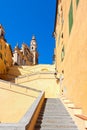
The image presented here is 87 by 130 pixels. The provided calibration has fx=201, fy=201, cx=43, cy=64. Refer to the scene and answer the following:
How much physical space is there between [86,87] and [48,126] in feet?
6.80

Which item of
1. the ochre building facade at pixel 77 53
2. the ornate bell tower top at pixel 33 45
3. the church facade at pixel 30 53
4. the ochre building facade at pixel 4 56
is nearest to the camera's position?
the ochre building facade at pixel 77 53

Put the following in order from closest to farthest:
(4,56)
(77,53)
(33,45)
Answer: (77,53), (4,56), (33,45)

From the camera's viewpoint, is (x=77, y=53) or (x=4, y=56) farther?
(x=4, y=56)

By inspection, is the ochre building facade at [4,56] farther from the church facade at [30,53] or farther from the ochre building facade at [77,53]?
the ochre building facade at [77,53]

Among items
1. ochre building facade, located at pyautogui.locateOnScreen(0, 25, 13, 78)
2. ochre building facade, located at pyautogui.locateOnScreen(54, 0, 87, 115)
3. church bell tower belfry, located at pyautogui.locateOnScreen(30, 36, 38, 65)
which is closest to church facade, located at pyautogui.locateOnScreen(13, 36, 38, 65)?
church bell tower belfry, located at pyautogui.locateOnScreen(30, 36, 38, 65)

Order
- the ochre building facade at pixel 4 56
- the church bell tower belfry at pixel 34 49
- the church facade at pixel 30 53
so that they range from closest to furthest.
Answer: the ochre building facade at pixel 4 56, the church facade at pixel 30 53, the church bell tower belfry at pixel 34 49

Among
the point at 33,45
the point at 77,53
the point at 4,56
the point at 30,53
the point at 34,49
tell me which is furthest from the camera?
the point at 33,45

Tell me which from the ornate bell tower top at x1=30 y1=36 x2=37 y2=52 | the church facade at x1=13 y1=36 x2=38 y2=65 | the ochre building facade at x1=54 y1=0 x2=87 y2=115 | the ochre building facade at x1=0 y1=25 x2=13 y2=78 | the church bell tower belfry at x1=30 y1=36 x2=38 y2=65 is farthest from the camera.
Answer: the ornate bell tower top at x1=30 y1=36 x2=37 y2=52

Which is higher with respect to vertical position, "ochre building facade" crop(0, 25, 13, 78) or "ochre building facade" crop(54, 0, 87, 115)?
"ochre building facade" crop(0, 25, 13, 78)

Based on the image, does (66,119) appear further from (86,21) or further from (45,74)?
(45,74)

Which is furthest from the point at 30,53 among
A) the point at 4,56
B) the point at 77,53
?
the point at 77,53

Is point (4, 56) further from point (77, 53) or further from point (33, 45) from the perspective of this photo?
point (33, 45)

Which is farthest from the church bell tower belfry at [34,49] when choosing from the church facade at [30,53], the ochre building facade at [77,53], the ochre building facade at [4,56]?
the ochre building facade at [77,53]

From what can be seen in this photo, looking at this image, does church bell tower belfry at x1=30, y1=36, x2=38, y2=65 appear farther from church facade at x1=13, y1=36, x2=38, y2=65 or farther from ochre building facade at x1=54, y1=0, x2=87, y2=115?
ochre building facade at x1=54, y1=0, x2=87, y2=115
